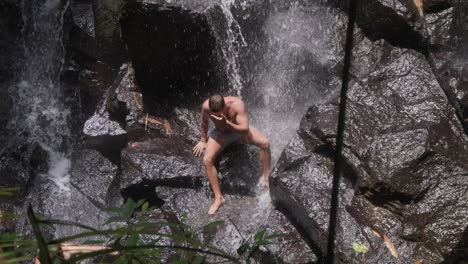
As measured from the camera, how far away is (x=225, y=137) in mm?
6031

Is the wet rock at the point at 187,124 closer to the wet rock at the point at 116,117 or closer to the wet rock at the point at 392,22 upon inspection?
the wet rock at the point at 116,117

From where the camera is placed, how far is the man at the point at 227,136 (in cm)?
580

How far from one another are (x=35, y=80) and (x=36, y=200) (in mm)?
2416

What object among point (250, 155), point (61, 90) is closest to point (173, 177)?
point (250, 155)

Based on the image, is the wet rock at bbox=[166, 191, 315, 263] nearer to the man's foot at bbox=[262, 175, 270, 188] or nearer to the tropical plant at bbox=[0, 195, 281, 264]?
the man's foot at bbox=[262, 175, 270, 188]

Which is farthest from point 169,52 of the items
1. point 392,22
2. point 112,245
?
point 112,245

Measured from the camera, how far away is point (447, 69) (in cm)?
602

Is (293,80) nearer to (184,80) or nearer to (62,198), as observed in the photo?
(184,80)

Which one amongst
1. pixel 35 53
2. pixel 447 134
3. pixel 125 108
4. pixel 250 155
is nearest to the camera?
pixel 447 134

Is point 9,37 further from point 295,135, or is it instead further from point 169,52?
point 295,135

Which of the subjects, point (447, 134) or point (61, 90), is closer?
point (447, 134)

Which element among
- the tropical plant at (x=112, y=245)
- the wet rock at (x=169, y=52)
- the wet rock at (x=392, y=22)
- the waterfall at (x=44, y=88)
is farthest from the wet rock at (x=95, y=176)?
the tropical plant at (x=112, y=245)

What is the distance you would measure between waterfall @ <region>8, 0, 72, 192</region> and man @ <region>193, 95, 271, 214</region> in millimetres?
3178

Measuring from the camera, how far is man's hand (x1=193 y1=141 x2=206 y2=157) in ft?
21.2
